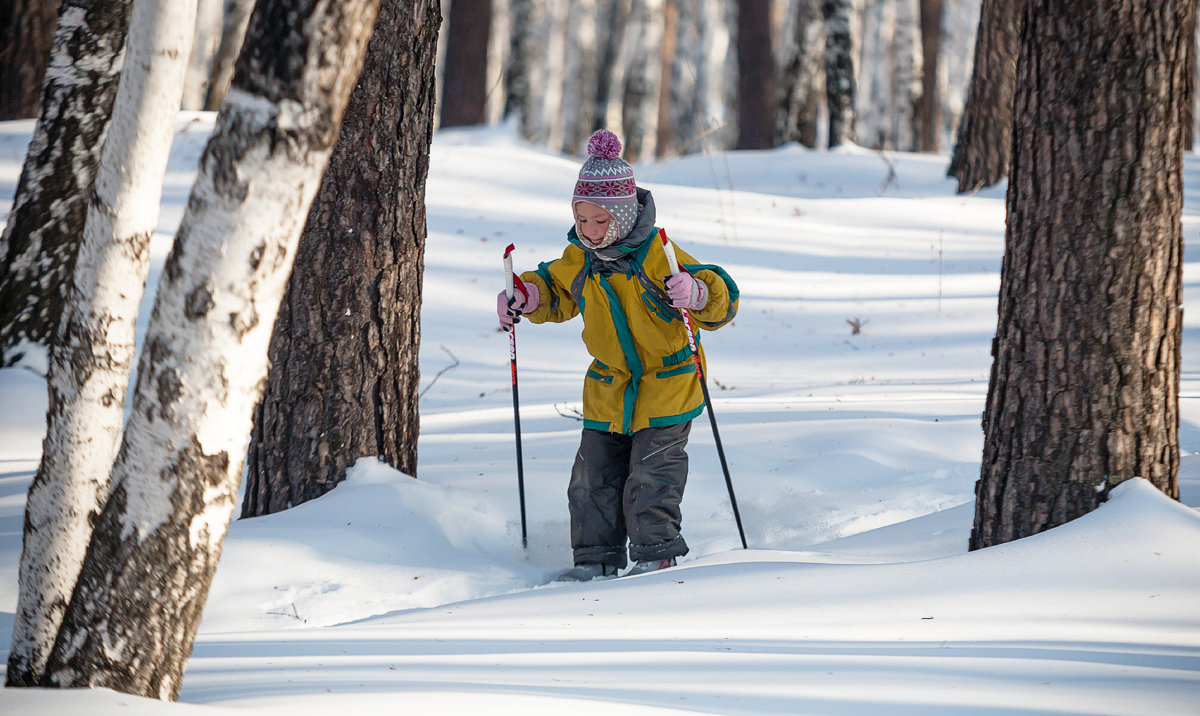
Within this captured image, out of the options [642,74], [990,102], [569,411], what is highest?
[642,74]

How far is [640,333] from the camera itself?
144 inches

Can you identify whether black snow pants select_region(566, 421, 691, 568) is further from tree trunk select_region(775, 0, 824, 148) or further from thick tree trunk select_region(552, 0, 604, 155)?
thick tree trunk select_region(552, 0, 604, 155)

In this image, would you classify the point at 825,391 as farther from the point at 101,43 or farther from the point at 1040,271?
the point at 101,43

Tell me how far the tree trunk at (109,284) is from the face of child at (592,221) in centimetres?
151

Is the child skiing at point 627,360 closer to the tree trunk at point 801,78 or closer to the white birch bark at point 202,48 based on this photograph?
the tree trunk at point 801,78

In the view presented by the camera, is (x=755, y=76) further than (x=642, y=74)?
No

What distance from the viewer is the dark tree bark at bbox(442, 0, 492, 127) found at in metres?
14.0

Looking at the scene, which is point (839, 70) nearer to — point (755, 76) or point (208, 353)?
point (755, 76)

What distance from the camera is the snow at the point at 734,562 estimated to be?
2041 mm

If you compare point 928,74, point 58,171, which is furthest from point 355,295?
point 928,74

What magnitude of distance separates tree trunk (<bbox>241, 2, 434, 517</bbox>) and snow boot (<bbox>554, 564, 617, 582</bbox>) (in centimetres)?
98

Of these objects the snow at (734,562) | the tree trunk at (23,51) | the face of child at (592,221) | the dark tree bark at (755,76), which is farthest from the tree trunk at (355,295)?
the dark tree bark at (755,76)

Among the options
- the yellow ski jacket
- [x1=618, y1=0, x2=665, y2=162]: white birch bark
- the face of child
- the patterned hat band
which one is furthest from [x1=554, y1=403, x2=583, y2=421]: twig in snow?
[x1=618, y1=0, x2=665, y2=162]: white birch bark

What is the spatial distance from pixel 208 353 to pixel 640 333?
2.13 m
